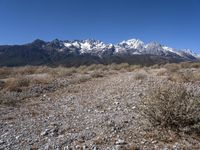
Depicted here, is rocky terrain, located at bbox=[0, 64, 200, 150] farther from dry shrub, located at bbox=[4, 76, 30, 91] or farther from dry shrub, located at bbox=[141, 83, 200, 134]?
dry shrub, located at bbox=[4, 76, 30, 91]

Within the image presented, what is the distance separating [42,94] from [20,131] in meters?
8.80

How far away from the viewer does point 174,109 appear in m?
8.57

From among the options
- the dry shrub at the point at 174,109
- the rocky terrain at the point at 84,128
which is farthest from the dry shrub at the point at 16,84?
the dry shrub at the point at 174,109

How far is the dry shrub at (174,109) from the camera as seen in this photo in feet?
28.0

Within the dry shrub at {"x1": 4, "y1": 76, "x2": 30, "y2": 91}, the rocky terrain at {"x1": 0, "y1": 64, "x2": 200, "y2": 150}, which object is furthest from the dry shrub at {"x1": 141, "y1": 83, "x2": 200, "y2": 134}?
the dry shrub at {"x1": 4, "y1": 76, "x2": 30, "y2": 91}

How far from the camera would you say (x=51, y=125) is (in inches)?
389

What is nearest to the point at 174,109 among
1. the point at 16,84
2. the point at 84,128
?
the point at 84,128

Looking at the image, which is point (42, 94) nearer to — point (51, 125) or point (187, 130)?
point (51, 125)

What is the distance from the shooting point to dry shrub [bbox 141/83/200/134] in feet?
28.0

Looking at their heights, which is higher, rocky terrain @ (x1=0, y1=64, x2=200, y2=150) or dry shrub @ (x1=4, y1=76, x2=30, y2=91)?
dry shrub @ (x1=4, y1=76, x2=30, y2=91)

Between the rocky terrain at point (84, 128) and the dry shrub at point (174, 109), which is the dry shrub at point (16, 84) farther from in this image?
the dry shrub at point (174, 109)

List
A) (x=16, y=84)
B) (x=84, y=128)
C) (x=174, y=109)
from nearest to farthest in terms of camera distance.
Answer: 1. (x=174, y=109)
2. (x=84, y=128)
3. (x=16, y=84)

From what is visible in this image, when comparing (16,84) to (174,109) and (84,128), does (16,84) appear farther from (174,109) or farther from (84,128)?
(174,109)

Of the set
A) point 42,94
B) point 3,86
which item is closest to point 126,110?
point 42,94
